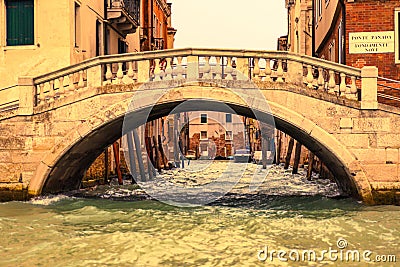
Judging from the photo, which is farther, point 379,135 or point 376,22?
point 376,22

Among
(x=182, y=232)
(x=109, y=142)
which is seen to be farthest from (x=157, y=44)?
(x=182, y=232)

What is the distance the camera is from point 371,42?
41.5 ft

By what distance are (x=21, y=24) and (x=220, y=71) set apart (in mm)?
5807

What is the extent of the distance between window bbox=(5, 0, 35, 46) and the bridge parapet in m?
3.07

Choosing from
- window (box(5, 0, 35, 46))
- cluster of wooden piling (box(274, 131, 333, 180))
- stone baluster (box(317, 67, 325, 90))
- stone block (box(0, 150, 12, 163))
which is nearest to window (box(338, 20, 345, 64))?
stone baluster (box(317, 67, 325, 90))

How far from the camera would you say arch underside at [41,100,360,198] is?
38.7 feet

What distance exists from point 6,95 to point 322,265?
958cm

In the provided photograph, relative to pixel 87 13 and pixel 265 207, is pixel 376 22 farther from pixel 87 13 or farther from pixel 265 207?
pixel 87 13

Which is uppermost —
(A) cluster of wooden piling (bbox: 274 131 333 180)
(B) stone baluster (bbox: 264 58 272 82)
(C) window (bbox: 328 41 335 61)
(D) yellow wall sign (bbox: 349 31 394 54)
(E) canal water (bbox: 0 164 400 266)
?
(C) window (bbox: 328 41 335 61)

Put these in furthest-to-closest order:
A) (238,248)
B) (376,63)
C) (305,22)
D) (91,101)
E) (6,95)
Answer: (305,22), (6,95), (376,63), (91,101), (238,248)

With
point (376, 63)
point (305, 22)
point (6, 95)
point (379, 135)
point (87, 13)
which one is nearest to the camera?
point (379, 135)

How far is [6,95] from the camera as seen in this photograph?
14.2 m

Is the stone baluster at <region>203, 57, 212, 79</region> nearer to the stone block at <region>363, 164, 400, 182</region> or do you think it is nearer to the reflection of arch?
the reflection of arch

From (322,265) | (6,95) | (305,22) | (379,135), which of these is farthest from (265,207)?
(305,22)
